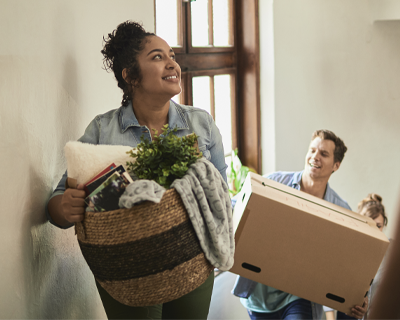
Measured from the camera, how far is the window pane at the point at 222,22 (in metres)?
2.55

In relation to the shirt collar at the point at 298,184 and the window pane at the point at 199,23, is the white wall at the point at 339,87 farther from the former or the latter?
the shirt collar at the point at 298,184

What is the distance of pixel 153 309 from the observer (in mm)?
1079

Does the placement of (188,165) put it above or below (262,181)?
above

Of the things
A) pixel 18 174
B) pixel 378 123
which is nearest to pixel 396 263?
pixel 18 174

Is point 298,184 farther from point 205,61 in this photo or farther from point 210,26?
point 210,26

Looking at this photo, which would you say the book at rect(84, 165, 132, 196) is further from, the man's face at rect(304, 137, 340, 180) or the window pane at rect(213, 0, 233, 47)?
the window pane at rect(213, 0, 233, 47)

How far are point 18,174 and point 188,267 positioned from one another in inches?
20.3

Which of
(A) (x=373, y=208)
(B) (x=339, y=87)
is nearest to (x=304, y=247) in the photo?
(A) (x=373, y=208)

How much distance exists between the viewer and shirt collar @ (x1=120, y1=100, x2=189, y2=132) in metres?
1.18

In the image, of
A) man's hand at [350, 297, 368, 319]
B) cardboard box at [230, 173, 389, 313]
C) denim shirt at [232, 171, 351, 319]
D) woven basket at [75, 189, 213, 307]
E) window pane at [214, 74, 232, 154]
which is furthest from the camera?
window pane at [214, 74, 232, 154]

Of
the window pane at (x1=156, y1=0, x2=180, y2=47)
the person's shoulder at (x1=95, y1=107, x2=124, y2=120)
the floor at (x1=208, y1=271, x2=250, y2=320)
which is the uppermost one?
the window pane at (x1=156, y1=0, x2=180, y2=47)

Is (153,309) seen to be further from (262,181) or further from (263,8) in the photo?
(263,8)

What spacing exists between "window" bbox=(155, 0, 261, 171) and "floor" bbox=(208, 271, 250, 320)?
84 centimetres

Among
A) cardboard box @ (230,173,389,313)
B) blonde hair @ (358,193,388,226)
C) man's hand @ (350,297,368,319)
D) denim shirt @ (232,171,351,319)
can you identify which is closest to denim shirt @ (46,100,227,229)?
cardboard box @ (230,173,389,313)
